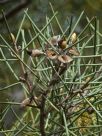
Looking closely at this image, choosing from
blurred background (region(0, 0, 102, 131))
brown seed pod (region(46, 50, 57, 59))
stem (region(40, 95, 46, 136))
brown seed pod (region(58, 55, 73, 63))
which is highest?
blurred background (region(0, 0, 102, 131))

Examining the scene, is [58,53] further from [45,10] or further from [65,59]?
[45,10]

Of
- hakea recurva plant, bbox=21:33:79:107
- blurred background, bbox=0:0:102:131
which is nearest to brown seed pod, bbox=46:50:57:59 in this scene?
hakea recurva plant, bbox=21:33:79:107

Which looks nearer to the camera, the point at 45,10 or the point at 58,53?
the point at 58,53

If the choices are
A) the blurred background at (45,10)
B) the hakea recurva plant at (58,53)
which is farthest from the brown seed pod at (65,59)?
the blurred background at (45,10)

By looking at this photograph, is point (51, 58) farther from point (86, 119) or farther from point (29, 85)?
point (86, 119)

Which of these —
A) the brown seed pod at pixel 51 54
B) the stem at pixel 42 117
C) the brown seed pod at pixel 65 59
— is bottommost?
the stem at pixel 42 117

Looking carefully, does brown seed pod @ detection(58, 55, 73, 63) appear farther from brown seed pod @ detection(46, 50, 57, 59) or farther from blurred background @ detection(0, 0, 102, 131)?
blurred background @ detection(0, 0, 102, 131)

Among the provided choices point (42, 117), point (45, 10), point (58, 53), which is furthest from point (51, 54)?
point (45, 10)

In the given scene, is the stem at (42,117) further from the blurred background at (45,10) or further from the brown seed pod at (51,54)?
the blurred background at (45,10)

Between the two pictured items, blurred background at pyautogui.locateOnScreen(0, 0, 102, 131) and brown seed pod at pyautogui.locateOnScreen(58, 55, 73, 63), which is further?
blurred background at pyautogui.locateOnScreen(0, 0, 102, 131)

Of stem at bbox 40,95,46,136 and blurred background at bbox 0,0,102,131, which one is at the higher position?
blurred background at bbox 0,0,102,131

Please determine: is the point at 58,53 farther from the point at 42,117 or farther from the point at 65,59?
the point at 42,117

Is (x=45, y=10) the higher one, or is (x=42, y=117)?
(x=45, y=10)
